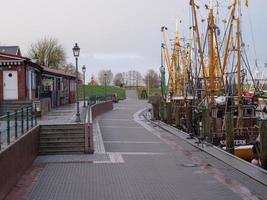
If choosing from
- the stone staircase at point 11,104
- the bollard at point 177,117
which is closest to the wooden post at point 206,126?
the bollard at point 177,117

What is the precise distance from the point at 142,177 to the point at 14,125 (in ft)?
12.3

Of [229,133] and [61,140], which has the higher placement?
[229,133]

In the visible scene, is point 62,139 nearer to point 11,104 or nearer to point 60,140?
point 60,140

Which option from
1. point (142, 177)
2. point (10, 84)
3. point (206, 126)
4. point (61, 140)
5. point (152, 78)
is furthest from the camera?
point (152, 78)

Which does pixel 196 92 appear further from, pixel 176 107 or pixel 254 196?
pixel 254 196

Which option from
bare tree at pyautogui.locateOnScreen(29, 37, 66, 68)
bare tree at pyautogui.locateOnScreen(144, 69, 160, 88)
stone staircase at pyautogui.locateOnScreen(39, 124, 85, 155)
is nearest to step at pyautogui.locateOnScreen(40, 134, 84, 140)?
stone staircase at pyautogui.locateOnScreen(39, 124, 85, 155)

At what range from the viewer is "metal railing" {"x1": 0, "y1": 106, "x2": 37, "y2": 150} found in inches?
530

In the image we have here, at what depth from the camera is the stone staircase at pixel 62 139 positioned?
2034 cm

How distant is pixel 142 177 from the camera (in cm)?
1480

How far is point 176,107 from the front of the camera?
3809cm

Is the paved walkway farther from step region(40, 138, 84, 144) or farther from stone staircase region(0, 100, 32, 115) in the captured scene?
stone staircase region(0, 100, 32, 115)

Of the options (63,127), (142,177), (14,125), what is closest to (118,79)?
(63,127)

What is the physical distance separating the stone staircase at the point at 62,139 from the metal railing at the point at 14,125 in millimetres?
1295

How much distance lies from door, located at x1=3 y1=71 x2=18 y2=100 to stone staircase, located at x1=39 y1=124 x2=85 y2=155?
45.5 ft
